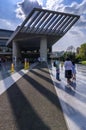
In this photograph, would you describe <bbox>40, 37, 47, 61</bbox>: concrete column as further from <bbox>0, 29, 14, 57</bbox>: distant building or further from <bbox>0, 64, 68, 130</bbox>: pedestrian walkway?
<bbox>0, 64, 68, 130</bbox>: pedestrian walkway

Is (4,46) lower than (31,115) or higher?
higher

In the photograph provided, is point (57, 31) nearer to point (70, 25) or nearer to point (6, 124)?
point (70, 25)

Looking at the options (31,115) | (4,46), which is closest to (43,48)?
(4,46)

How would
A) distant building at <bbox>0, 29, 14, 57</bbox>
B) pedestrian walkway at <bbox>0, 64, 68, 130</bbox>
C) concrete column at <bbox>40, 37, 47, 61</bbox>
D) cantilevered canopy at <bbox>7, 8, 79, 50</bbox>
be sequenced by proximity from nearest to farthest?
pedestrian walkway at <bbox>0, 64, 68, 130</bbox>
cantilevered canopy at <bbox>7, 8, 79, 50</bbox>
concrete column at <bbox>40, 37, 47, 61</bbox>
distant building at <bbox>0, 29, 14, 57</bbox>

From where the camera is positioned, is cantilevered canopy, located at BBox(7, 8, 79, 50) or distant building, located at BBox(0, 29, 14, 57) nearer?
cantilevered canopy, located at BBox(7, 8, 79, 50)

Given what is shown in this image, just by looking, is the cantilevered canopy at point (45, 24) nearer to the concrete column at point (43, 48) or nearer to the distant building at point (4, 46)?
the concrete column at point (43, 48)

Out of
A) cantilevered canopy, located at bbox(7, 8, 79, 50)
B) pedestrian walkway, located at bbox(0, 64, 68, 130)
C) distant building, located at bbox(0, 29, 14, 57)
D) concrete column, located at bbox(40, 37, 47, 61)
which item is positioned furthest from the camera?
distant building, located at bbox(0, 29, 14, 57)

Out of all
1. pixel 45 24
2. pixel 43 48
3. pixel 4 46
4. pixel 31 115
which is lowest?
pixel 31 115

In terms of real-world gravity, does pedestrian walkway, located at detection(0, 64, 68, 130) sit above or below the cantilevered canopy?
below

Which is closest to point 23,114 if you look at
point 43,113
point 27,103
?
point 43,113

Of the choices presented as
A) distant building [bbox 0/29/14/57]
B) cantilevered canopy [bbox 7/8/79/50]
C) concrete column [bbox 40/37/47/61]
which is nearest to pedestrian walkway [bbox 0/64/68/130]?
cantilevered canopy [bbox 7/8/79/50]

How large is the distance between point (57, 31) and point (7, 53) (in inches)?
1371

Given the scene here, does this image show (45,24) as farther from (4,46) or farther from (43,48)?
(4,46)

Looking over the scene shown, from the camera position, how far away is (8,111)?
661 cm
